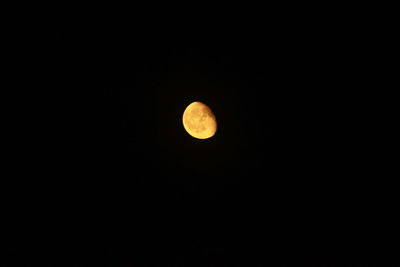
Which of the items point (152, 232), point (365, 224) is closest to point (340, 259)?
point (365, 224)

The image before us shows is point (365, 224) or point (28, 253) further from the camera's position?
point (365, 224)

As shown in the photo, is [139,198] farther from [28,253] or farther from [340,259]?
[340,259]

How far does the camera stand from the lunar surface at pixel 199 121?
3.39 metres

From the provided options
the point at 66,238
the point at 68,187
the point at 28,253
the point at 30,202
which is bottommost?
the point at 28,253

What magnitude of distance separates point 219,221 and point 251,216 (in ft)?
1.29

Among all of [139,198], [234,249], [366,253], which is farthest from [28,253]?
[366,253]

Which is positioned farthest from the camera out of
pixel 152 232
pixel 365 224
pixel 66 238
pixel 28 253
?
pixel 152 232

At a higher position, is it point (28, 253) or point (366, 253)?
point (366, 253)

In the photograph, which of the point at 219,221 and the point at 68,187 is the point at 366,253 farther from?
the point at 68,187

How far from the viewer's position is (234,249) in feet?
12.5

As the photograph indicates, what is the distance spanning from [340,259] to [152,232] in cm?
206

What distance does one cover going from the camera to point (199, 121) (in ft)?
11.2

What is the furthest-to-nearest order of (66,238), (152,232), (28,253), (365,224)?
(152,232) < (365,224) < (66,238) < (28,253)

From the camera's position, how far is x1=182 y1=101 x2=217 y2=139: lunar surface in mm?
3389
